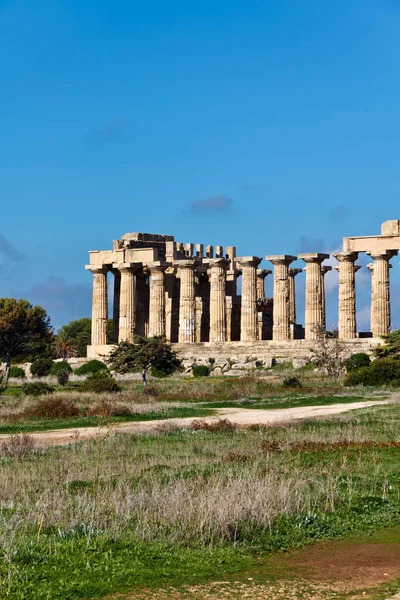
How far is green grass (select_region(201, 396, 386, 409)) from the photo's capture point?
40969 mm

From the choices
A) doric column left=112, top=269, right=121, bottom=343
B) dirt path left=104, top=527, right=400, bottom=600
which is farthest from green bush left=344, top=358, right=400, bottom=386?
dirt path left=104, top=527, right=400, bottom=600

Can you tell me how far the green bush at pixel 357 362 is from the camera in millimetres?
56203

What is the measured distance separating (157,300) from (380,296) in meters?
14.7

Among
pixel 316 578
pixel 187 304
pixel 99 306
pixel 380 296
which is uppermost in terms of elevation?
pixel 99 306

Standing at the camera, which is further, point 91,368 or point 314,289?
point 314,289

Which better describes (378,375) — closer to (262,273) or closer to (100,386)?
(100,386)

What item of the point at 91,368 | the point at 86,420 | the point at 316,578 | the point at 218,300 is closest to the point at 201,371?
the point at 91,368

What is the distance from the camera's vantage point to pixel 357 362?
5684cm

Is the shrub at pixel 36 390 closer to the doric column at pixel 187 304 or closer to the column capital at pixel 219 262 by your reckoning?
the doric column at pixel 187 304

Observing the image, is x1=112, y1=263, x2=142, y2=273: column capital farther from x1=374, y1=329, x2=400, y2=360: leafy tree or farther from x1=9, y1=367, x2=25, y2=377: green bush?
x1=374, y1=329, x2=400, y2=360: leafy tree

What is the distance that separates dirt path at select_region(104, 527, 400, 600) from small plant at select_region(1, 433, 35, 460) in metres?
10.1

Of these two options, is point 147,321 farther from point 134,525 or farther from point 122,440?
point 134,525

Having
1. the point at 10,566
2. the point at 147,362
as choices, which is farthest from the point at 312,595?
the point at 147,362

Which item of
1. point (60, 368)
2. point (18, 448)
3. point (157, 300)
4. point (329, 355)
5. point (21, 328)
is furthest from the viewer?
point (21, 328)
